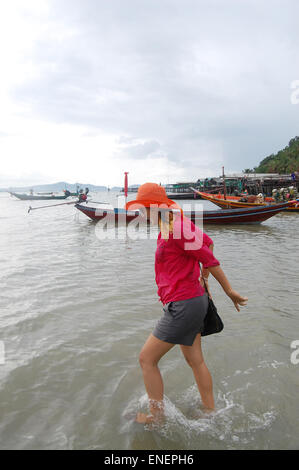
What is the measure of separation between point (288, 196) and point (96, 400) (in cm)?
3563

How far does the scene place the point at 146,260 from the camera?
10.0 m

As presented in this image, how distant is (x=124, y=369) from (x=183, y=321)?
1772mm

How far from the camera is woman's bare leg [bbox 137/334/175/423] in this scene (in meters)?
2.45

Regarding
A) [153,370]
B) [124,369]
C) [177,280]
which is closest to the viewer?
[177,280]

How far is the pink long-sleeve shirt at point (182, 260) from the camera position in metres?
2.29

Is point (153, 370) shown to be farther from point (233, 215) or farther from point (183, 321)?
point (233, 215)

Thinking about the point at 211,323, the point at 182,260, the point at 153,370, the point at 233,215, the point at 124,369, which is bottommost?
the point at 124,369

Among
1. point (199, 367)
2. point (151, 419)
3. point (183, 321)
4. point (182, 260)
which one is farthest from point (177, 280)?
point (151, 419)

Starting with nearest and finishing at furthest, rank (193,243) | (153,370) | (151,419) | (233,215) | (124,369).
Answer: (193,243) → (153,370) → (151,419) → (124,369) → (233,215)

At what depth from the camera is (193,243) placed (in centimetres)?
228

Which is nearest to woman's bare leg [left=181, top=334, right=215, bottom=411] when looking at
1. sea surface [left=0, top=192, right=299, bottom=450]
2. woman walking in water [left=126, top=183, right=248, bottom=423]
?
woman walking in water [left=126, top=183, right=248, bottom=423]

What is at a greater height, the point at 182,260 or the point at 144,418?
the point at 182,260

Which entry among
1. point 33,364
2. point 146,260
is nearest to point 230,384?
point 33,364
